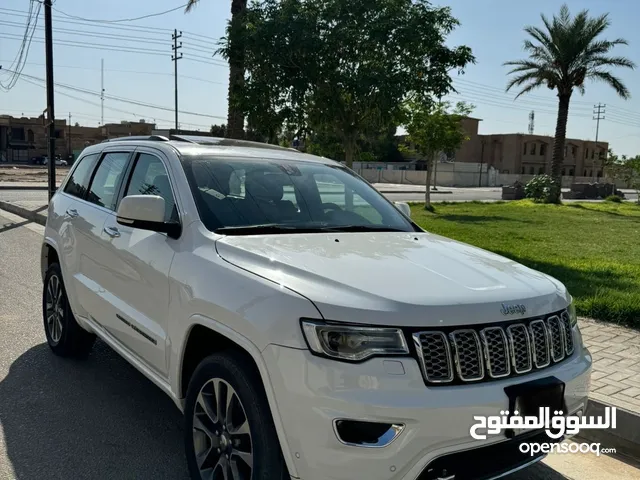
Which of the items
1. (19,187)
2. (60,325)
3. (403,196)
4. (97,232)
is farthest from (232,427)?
(403,196)

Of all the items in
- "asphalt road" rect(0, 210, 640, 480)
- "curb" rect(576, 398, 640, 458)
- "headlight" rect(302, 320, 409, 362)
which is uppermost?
"headlight" rect(302, 320, 409, 362)

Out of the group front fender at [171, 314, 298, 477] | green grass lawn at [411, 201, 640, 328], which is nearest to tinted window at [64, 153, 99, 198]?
front fender at [171, 314, 298, 477]

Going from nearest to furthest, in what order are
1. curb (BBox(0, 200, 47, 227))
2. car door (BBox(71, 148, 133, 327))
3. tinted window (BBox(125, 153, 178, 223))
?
tinted window (BBox(125, 153, 178, 223)), car door (BBox(71, 148, 133, 327)), curb (BBox(0, 200, 47, 227))

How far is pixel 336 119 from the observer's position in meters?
12.8

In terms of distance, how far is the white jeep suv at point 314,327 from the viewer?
2.29 m

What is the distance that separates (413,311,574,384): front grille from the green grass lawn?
Result: 4133 millimetres

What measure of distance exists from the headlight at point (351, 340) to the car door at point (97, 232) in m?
2.05

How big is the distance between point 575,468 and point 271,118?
10.2 m

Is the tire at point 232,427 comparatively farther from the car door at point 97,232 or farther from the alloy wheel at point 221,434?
the car door at point 97,232

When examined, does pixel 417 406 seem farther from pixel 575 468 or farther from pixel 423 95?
pixel 423 95

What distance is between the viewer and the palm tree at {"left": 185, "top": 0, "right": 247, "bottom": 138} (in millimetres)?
12688

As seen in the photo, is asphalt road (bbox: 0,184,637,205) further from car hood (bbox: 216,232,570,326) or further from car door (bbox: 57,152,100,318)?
car hood (bbox: 216,232,570,326)

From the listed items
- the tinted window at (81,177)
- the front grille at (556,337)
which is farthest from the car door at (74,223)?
the front grille at (556,337)

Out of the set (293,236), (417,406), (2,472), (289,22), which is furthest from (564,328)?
(289,22)
